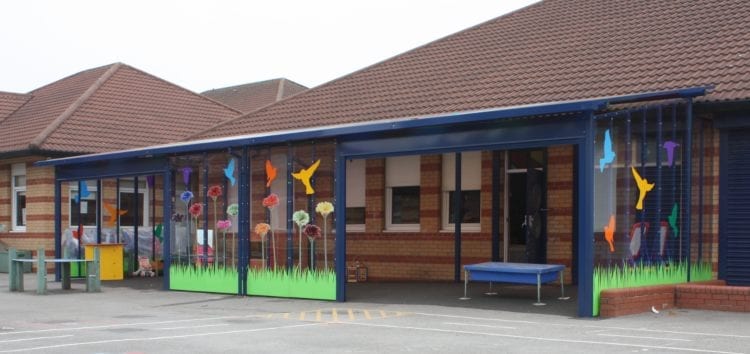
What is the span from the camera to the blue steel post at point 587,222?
12094mm

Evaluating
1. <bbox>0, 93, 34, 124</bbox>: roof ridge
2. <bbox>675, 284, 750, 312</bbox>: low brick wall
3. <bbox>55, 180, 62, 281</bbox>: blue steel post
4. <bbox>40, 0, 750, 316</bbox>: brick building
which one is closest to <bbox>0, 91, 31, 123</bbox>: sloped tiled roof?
<bbox>0, 93, 34, 124</bbox>: roof ridge

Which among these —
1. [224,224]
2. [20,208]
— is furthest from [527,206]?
[20,208]

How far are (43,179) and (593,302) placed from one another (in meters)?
16.7

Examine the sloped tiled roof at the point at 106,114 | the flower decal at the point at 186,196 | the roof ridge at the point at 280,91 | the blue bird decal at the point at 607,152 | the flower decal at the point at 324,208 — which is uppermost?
the roof ridge at the point at 280,91

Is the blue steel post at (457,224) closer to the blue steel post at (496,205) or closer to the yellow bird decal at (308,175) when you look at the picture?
the blue steel post at (496,205)

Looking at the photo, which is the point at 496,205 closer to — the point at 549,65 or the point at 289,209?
the point at 549,65

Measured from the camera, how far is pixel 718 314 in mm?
12594

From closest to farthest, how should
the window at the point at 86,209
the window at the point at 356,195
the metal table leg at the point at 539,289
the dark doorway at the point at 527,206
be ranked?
1. the metal table leg at the point at 539,289
2. the dark doorway at the point at 527,206
3. the window at the point at 356,195
4. the window at the point at 86,209

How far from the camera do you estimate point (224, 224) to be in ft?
55.3

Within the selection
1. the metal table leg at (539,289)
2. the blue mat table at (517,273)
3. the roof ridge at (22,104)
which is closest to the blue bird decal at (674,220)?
the blue mat table at (517,273)

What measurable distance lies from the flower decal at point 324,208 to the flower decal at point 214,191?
7.87ft

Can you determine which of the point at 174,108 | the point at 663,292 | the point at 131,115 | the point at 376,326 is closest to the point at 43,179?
the point at 131,115

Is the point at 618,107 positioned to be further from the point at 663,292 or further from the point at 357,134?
the point at 357,134

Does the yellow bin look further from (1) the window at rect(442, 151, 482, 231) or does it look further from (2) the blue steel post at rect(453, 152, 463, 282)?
(2) the blue steel post at rect(453, 152, 463, 282)
